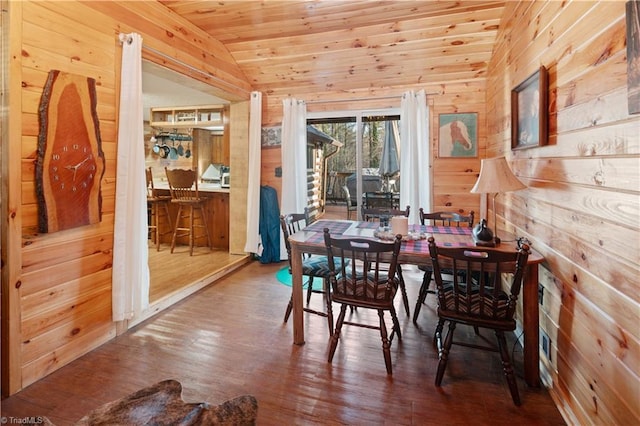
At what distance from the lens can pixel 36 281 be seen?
6.55 feet

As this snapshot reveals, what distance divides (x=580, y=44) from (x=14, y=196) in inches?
117

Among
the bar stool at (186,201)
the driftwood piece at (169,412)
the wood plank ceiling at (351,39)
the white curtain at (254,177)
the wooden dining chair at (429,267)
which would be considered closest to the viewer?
the driftwood piece at (169,412)

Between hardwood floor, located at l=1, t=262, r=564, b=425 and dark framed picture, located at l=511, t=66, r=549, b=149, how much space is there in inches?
57.4

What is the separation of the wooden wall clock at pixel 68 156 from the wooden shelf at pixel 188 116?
10.4ft

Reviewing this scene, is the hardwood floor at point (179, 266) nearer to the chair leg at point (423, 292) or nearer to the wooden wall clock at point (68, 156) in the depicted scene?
the wooden wall clock at point (68, 156)

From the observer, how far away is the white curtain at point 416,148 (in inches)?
161

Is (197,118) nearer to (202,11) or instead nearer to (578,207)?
(202,11)

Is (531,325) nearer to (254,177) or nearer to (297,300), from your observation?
(297,300)

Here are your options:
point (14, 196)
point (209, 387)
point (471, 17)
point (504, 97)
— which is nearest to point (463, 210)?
Answer: point (504, 97)

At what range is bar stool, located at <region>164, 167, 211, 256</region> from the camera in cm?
464

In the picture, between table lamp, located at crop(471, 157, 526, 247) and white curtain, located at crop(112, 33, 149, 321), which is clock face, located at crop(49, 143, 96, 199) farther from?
table lamp, located at crop(471, 157, 526, 247)

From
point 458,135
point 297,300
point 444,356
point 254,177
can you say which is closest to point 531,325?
point 444,356

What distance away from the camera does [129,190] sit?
8.21 feet

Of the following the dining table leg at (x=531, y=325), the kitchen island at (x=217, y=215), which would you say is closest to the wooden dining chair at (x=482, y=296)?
the dining table leg at (x=531, y=325)
